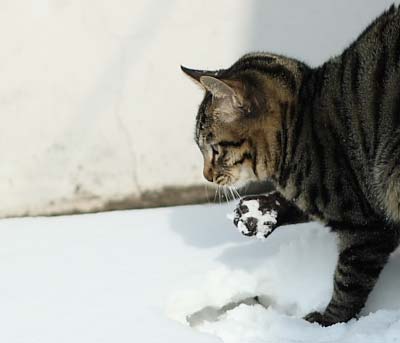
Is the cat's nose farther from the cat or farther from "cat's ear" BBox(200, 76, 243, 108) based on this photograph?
"cat's ear" BBox(200, 76, 243, 108)

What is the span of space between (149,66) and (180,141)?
0.77 ft

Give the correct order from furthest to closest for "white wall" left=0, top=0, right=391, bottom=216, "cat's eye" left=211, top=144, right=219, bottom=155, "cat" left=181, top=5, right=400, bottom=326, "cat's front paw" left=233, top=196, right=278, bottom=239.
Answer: "white wall" left=0, top=0, right=391, bottom=216 → "cat's front paw" left=233, top=196, right=278, bottom=239 → "cat's eye" left=211, top=144, right=219, bottom=155 → "cat" left=181, top=5, right=400, bottom=326

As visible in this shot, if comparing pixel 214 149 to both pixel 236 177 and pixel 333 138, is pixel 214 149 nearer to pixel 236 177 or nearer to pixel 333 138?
pixel 236 177

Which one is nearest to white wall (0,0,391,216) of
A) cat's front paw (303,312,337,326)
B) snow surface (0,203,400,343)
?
snow surface (0,203,400,343)

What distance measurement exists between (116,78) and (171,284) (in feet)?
2.18

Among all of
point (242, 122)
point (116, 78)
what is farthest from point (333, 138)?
point (116, 78)

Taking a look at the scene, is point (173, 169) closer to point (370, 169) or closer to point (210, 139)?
point (210, 139)

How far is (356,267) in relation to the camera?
1706 mm

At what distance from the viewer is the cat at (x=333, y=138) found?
1.64 m

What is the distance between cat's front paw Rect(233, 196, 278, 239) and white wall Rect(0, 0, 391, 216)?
0.43m

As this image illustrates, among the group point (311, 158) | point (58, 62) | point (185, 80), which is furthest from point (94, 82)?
point (311, 158)

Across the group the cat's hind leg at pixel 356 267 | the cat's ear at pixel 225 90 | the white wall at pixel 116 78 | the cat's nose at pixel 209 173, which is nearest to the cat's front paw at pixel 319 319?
the cat's hind leg at pixel 356 267

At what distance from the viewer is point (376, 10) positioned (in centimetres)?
229

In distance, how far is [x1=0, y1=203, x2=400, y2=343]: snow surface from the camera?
1680mm
